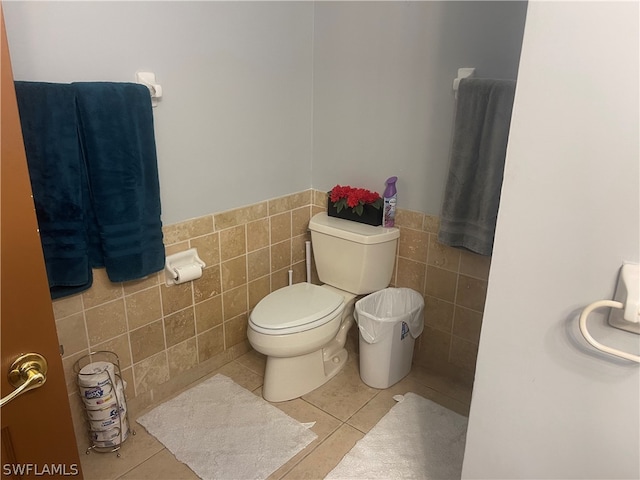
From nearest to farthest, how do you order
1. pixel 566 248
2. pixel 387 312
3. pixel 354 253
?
pixel 566 248 → pixel 354 253 → pixel 387 312

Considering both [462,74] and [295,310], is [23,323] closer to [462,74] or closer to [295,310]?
Answer: [295,310]

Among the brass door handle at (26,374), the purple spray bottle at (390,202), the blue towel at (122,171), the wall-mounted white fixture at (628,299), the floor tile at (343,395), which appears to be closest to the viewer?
the wall-mounted white fixture at (628,299)

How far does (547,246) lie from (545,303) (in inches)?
5.0

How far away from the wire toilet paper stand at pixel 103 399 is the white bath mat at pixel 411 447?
87 cm

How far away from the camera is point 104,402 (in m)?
1.79

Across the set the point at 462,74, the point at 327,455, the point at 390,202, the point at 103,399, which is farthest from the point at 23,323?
the point at 462,74

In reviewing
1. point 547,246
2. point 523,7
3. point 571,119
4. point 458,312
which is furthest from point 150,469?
point 523,7

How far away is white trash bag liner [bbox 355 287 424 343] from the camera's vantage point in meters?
2.16

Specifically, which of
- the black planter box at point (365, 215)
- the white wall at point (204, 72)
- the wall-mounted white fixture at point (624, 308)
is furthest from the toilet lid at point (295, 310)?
the wall-mounted white fixture at point (624, 308)

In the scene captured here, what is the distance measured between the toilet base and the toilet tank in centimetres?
38

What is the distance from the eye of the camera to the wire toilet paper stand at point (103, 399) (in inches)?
69.6

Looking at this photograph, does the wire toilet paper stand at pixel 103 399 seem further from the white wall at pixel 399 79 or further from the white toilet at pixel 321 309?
the white wall at pixel 399 79

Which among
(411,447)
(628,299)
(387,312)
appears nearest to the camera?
(628,299)

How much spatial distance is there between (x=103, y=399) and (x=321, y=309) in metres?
0.96
